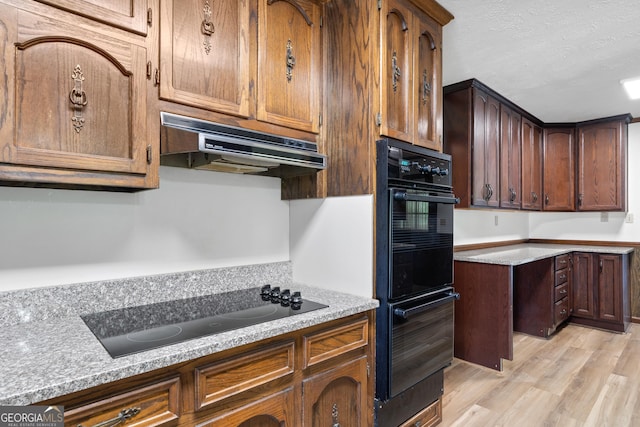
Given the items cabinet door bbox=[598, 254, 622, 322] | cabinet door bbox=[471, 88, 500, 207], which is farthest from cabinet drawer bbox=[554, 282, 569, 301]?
cabinet door bbox=[471, 88, 500, 207]

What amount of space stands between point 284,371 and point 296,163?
854mm

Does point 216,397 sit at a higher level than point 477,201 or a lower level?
lower

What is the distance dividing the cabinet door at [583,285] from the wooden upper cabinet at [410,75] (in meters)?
3.00

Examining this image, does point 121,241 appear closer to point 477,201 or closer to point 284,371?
point 284,371

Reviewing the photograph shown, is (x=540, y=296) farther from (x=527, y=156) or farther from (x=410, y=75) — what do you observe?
(x=410, y=75)

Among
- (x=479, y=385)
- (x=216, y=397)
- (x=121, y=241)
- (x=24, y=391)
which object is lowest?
(x=479, y=385)

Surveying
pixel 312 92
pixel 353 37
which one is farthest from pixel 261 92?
pixel 353 37

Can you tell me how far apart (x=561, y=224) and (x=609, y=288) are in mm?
1097

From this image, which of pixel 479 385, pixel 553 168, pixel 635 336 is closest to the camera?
pixel 479 385

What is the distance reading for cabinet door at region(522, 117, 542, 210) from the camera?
3787 millimetres

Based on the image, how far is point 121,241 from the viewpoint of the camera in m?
1.61

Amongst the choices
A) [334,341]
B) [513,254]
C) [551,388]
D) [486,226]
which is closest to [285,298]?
[334,341]

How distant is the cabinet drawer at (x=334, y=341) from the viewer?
1449 millimetres

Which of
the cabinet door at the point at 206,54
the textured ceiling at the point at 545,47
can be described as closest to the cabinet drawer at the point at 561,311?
the textured ceiling at the point at 545,47
